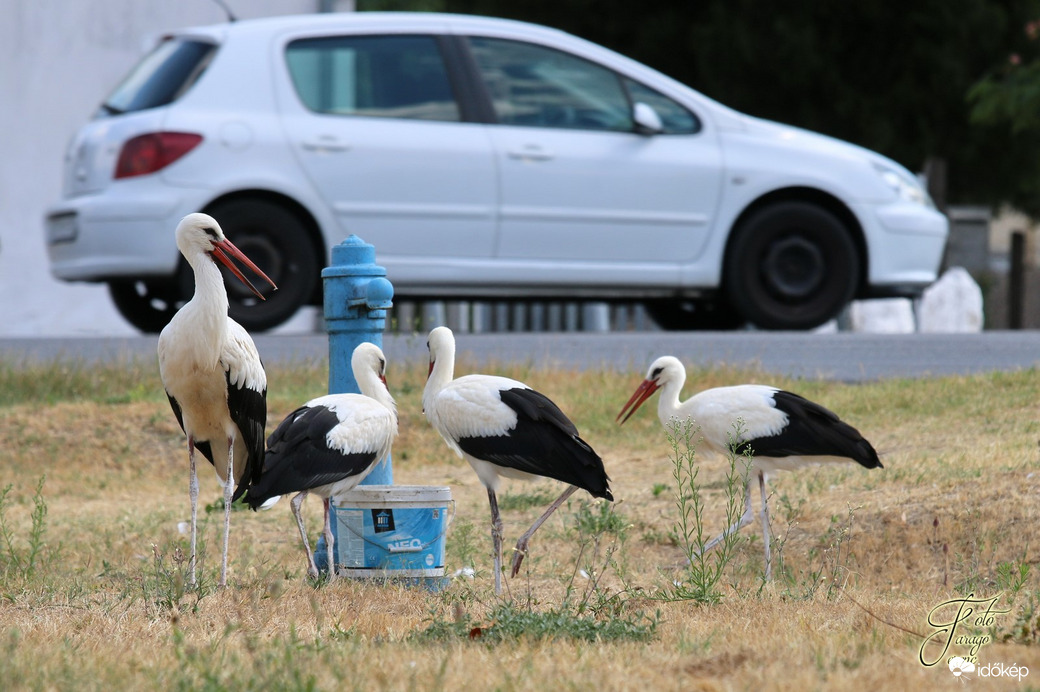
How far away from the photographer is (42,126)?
15758 millimetres

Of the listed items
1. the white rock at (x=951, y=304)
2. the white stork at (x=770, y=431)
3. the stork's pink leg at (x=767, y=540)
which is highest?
the white stork at (x=770, y=431)

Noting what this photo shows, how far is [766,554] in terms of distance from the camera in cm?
573

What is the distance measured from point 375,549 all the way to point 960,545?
2.37 meters

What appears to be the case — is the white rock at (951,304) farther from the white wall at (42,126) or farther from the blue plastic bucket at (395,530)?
the blue plastic bucket at (395,530)

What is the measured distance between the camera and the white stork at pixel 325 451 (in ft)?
17.5

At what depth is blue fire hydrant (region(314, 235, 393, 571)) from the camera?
588 cm

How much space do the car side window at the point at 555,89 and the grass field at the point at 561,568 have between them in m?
2.02

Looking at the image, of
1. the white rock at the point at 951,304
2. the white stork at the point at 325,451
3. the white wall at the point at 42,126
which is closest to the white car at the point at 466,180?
the white stork at the point at 325,451

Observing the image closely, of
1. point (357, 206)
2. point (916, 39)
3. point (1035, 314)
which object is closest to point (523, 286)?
point (357, 206)

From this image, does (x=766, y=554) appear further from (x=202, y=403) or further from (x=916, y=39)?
(x=916, y=39)

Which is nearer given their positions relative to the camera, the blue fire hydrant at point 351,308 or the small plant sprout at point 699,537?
the small plant sprout at point 699,537

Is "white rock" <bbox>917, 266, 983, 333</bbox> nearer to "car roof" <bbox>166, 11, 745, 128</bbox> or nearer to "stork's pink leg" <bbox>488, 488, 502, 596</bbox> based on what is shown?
"car roof" <bbox>166, 11, 745, 128</bbox>

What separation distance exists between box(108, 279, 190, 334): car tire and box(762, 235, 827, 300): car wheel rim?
407cm

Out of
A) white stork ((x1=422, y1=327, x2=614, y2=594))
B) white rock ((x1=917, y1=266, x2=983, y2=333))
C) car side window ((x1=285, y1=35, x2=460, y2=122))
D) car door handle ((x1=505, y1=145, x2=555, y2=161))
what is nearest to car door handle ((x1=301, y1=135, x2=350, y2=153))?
car side window ((x1=285, y1=35, x2=460, y2=122))
